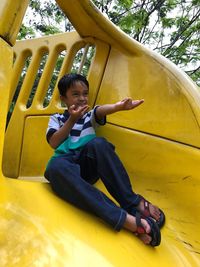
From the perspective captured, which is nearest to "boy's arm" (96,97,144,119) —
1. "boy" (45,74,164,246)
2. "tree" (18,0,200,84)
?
"boy" (45,74,164,246)

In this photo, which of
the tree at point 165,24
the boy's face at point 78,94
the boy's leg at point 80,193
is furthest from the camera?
the tree at point 165,24

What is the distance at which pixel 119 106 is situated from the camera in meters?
1.35

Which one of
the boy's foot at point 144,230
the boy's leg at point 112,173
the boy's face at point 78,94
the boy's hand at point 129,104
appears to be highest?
the boy's hand at point 129,104

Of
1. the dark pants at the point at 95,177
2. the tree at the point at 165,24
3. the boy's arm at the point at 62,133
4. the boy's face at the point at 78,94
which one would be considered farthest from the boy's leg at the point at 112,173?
the tree at the point at 165,24

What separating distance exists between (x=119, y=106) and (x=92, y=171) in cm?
28

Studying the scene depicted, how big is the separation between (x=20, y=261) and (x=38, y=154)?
1.09 meters

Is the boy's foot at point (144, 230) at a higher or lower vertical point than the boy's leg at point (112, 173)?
lower

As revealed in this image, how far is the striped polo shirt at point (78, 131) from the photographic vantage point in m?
1.52

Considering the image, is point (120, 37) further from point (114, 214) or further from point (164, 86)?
point (114, 214)

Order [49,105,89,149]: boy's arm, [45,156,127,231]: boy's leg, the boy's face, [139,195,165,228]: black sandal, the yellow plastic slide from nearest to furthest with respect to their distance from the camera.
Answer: the yellow plastic slide < [45,156,127,231]: boy's leg < [139,195,165,228]: black sandal < [49,105,89,149]: boy's arm < the boy's face

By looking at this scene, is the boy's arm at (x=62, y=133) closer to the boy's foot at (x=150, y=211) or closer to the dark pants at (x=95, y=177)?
the dark pants at (x=95, y=177)

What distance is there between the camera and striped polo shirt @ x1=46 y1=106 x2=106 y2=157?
1.52 metres

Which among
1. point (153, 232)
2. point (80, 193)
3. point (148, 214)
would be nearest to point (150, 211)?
point (148, 214)

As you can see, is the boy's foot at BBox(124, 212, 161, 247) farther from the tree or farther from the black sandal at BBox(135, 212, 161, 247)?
the tree
